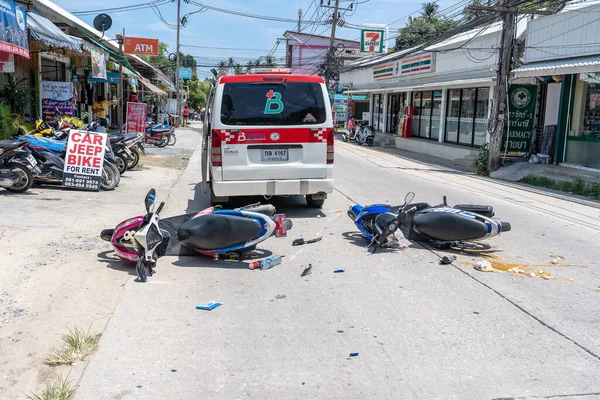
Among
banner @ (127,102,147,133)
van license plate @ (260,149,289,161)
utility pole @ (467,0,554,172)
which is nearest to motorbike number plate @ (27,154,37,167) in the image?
van license plate @ (260,149,289,161)

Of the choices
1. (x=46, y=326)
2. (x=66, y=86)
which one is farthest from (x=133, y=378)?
(x=66, y=86)

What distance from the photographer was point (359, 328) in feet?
15.2

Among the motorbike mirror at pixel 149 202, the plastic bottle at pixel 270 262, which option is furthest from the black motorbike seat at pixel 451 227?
the motorbike mirror at pixel 149 202

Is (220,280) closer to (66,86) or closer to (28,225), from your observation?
(28,225)

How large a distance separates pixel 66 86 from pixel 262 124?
1017 centimetres

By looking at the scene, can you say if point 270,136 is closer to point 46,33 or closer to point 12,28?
point 12,28

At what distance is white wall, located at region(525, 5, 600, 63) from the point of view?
15656 mm

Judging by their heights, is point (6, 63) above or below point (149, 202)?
above

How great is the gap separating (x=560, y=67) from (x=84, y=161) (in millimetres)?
13008

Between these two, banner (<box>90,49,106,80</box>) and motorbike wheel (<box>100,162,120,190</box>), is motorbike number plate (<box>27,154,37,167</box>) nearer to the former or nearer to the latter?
motorbike wheel (<box>100,162,120,190</box>)

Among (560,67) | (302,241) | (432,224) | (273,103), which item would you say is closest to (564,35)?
(560,67)

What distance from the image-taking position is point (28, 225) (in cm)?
786

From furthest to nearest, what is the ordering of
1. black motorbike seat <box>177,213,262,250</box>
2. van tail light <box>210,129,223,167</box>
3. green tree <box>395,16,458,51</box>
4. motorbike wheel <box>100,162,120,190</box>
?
green tree <box>395,16,458,51</box>, motorbike wheel <box>100,162,120,190</box>, van tail light <box>210,129,223,167</box>, black motorbike seat <box>177,213,262,250</box>

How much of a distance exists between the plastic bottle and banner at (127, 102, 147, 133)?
15937 mm
